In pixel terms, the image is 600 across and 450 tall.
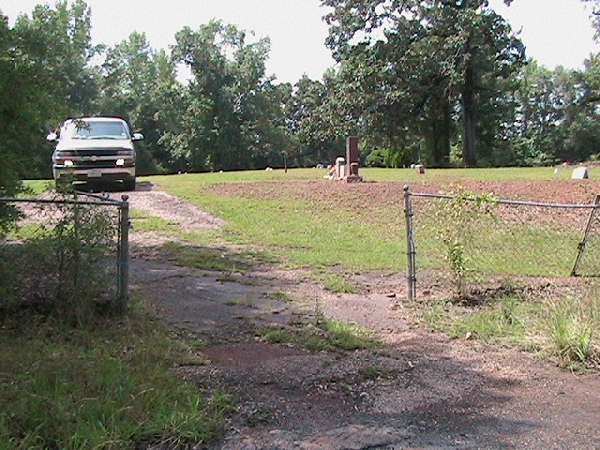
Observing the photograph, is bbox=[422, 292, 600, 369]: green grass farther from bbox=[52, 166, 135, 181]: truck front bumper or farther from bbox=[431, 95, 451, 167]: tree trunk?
bbox=[431, 95, 451, 167]: tree trunk

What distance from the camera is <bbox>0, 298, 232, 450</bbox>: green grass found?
347cm

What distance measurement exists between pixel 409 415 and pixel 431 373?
91cm

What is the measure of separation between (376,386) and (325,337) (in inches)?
45.9

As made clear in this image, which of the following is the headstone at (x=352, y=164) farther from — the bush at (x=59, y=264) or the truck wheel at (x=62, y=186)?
the bush at (x=59, y=264)

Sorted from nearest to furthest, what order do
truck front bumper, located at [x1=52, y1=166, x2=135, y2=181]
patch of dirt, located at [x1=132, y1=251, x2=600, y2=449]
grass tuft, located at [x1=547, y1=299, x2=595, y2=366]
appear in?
patch of dirt, located at [x1=132, y1=251, x2=600, y2=449]
grass tuft, located at [x1=547, y1=299, x2=595, y2=366]
truck front bumper, located at [x1=52, y1=166, x2=135, y2=181]

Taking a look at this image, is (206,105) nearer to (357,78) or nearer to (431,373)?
(357,78)

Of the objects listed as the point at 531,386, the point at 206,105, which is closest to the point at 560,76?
the point at 206,105

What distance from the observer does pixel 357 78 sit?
4078cm

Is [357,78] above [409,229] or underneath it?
above

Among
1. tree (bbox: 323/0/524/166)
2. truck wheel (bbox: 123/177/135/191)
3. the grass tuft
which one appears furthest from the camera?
tree (bbox: 323/0/524/166)

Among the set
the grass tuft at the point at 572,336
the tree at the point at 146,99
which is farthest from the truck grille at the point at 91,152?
the tree at the point at 146,99

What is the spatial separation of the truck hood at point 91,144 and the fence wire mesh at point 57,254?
10.1 meters

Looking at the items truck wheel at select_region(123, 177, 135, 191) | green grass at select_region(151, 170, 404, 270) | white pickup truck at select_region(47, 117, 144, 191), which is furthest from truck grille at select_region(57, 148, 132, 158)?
green grass at select_region(151, 170, 404, 270)

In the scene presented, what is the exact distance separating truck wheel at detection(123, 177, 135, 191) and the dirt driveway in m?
9.76
